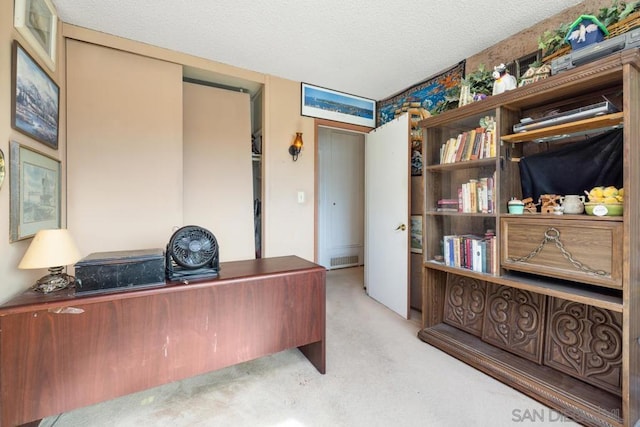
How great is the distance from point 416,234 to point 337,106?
1880 millimetres

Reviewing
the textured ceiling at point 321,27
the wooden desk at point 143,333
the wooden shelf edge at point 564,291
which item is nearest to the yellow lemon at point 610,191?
the wooden shelf edge at point 564,291

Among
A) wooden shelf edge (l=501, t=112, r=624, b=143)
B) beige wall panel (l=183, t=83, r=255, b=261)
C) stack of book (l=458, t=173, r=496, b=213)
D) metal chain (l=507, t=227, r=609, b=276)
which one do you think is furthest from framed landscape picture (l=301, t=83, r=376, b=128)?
metal chain (l=507, t=227, r=609, b=276)

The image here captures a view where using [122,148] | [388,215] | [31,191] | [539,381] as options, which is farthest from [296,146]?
[539,381]

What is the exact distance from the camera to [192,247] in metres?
1.60

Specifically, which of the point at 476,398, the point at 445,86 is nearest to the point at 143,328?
the point at 476,398

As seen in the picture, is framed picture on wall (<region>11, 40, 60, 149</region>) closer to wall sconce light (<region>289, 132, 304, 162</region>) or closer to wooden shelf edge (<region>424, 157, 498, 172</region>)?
wall sconce light (<region>289, 132, 304, 162</region>)

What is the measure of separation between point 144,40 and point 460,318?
380 cm

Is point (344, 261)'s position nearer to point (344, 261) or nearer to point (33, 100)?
point (344, 261)

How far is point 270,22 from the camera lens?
2057 mm

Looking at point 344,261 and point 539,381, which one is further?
point 344,261

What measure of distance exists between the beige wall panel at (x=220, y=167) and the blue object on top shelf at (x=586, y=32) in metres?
2.88

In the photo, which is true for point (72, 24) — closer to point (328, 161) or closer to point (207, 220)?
point (207, 220)

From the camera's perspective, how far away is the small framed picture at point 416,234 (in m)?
2.97

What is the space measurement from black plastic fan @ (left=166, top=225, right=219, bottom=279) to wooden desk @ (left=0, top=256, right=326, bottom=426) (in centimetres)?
11
